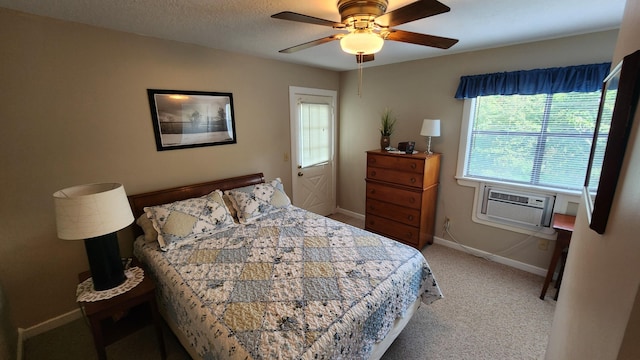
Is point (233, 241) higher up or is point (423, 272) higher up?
point (233, 241)

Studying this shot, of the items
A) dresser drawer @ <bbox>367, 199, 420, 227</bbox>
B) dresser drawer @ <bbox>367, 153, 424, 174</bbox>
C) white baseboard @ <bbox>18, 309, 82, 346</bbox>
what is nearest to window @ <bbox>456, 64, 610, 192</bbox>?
dresser drawer @ <bbox>367, 153, 424, 174</bbox>

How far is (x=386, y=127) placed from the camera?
355cm

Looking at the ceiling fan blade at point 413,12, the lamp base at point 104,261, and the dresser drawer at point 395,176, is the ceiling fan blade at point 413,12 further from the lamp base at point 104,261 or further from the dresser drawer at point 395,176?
the lamp base at point 104,261

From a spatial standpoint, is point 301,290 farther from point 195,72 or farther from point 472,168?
point 472,168

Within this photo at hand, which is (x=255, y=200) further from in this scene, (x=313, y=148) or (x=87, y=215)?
(x=313, y=148)

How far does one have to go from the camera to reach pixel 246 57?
3031mm

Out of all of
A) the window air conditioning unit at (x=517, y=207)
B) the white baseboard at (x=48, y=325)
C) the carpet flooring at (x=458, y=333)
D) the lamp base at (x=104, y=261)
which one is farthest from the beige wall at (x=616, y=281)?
the white baseboard at (x=48, y=325)

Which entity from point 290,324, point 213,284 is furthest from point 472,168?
point 213,284

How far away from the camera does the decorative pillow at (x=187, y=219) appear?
2162 millimetres

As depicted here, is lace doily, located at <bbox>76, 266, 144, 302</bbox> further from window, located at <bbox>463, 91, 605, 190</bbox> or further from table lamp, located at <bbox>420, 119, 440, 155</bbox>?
window, located at <bbox>463, 91, 605, 190</bbox>

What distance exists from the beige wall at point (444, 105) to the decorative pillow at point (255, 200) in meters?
1.77

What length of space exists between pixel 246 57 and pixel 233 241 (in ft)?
6.95

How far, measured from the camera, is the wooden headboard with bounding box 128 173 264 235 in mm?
2369

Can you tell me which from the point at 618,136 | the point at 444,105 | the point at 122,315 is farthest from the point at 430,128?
the point at 122,315
